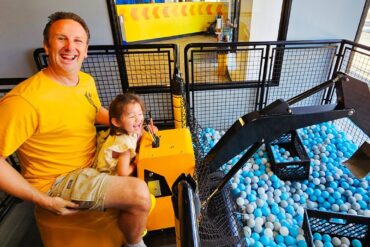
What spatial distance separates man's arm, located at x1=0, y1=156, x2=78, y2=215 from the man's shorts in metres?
0.04

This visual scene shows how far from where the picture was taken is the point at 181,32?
19.5ft

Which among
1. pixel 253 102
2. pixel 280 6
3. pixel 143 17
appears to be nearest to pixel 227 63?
pixel 253 102

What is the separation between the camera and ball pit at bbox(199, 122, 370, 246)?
149 cm

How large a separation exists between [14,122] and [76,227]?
52 cm

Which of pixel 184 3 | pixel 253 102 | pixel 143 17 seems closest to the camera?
pixel 253 102

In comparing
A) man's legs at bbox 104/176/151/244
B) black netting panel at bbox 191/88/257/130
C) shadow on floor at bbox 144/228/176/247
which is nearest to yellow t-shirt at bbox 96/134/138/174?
man's legs at bbox 104/176/151/244

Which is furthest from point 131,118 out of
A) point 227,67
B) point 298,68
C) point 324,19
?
point 324,19

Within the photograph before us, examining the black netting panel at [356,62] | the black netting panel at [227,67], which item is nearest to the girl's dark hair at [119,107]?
the black netting panel at [227,67]

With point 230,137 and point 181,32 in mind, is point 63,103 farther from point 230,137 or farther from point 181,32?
point 181,32

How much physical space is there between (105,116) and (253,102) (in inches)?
63.1

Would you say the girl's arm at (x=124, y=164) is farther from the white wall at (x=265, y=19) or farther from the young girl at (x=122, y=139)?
the white wall at (x=265, y=19)

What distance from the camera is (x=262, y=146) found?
91.0 inches

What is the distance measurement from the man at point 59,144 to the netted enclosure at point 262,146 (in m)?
0.38

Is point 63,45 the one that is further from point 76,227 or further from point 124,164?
point 76,227
